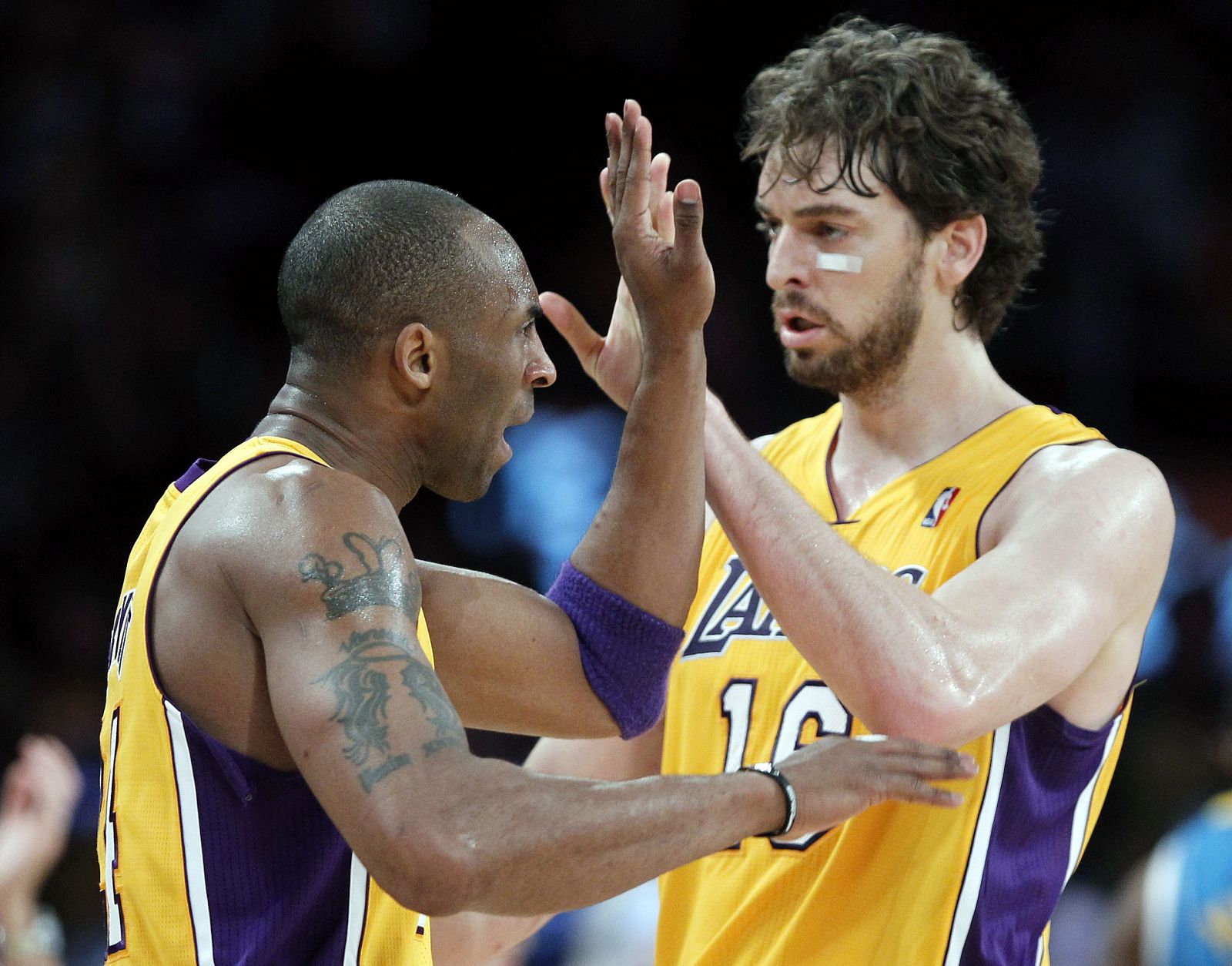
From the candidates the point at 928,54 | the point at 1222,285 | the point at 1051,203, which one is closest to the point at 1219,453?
the point at 1222,285

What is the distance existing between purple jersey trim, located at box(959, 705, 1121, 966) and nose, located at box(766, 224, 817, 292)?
1137mm

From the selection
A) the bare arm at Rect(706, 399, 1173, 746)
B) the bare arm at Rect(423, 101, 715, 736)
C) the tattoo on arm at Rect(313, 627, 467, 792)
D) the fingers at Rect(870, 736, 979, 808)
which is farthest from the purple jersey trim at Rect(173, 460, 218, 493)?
the fingers at Rect(870, 736, 979, 808)

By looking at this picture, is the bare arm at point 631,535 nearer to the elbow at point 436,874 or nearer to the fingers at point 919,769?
the fingers at point 919,769

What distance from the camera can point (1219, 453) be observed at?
798cm

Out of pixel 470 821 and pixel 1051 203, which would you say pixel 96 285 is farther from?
pixel 470 821

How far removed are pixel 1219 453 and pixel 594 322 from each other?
349cm

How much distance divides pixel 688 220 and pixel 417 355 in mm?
538

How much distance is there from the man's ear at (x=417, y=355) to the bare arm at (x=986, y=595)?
681mm

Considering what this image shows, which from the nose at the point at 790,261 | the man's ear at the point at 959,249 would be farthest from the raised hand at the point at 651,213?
the man's ear at the point at 959,249

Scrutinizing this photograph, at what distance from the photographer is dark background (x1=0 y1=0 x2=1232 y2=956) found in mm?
8258

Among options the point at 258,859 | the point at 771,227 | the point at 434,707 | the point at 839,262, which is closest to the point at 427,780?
the point at 434,707

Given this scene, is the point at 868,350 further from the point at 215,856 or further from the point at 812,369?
the point at 215,856

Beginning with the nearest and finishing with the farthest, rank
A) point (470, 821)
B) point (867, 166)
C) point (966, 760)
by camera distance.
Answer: point (470, 821)
point (966, 760)
point (867, 166)

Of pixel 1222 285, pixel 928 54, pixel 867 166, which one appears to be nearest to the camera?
pixel 867 166
